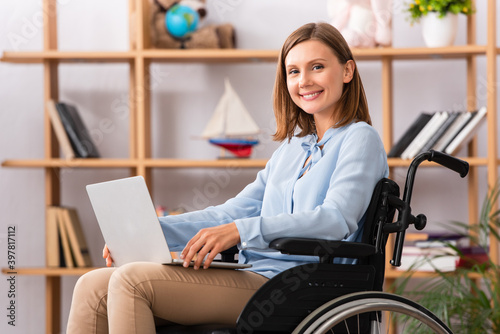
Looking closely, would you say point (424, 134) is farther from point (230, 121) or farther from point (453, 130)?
point (230, 121)

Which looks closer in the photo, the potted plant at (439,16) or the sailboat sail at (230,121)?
the potted plant at (439,16)

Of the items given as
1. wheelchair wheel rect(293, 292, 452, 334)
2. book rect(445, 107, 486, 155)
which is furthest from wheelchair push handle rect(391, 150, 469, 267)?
book rect(445, 107, 486, 155)

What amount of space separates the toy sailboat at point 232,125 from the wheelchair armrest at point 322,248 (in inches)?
56.9

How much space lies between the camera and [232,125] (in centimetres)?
273

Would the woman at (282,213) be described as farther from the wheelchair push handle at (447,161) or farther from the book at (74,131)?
the book at (74,131)

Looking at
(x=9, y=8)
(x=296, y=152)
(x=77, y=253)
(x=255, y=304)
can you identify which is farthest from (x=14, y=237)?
(x=255, y=304)

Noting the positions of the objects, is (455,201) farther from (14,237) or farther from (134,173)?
(14,237)

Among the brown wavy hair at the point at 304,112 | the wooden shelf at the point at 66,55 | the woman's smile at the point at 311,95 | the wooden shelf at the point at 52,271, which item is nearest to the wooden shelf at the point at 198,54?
the wooden shelf at the point at 66,55

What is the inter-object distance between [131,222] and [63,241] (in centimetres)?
149

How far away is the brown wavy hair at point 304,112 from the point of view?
1.48 meters

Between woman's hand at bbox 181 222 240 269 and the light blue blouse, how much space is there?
2cm

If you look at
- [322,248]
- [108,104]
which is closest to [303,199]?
[322,248]

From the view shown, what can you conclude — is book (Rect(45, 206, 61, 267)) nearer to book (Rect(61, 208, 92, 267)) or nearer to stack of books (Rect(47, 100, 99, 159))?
book (Rect(61, 208, 92, 267))

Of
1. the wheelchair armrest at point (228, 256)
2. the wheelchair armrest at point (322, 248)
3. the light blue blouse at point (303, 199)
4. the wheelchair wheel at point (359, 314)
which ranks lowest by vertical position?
the wheelchair wheel at point (359, 314)
